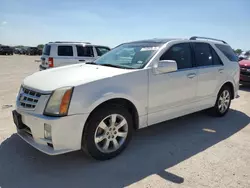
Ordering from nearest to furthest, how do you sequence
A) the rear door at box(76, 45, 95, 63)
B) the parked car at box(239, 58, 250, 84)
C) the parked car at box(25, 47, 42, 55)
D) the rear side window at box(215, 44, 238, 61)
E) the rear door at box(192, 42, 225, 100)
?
1. the rear door at box(192, 42, 225, 100)
2. the rear side window at box(215, 44, 238, 61)
3. the parked car at box(239, 58, 250, 84)
4. the rear door at box(76, 45, 95, 63)
5. the parked car at box(25, 47, 42, 55)

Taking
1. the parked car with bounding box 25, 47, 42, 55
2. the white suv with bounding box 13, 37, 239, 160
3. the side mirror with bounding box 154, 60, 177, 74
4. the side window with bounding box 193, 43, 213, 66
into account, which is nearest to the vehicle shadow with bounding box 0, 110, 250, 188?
the white suv with bounding box 13, 37, 239, 160

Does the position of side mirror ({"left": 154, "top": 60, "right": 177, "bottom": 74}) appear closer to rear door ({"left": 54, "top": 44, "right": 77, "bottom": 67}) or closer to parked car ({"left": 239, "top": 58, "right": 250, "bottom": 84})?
parked car ({"left": 239, "top": 58, "right": 250, "bottom": 84})

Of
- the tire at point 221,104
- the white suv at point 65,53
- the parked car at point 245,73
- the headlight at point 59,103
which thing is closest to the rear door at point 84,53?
the white suv at point 65,53

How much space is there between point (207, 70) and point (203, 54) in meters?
0.35

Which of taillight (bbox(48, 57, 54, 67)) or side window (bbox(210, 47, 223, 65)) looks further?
taillight (bbox(48, 57, 54, 67))

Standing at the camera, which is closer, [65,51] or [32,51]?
[65,51]

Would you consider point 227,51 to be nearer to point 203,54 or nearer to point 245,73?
point 203,54

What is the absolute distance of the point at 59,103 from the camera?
279 centimetres

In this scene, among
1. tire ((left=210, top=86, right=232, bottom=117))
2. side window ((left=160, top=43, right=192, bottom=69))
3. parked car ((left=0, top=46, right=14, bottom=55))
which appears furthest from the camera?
parked car ((left=0, top=46, right=14, bottom=55))

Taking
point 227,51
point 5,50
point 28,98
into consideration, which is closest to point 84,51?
point 227,51

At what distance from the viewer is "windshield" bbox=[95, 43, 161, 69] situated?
3.72 metres

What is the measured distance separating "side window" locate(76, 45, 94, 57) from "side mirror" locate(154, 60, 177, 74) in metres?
7.22

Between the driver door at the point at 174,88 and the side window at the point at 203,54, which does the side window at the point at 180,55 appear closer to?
the driver door at the point at 174,88

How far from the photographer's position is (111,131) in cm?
325
